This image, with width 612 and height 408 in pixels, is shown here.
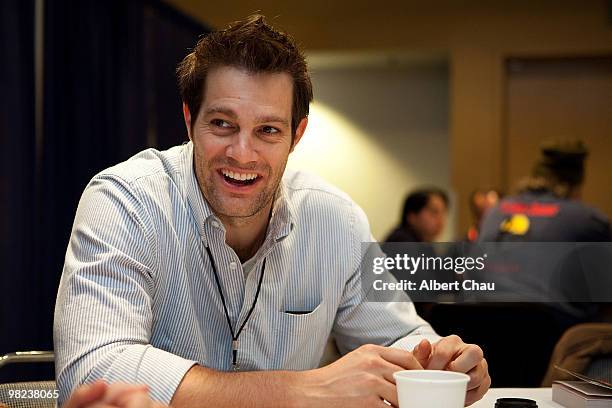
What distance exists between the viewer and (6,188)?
338cm

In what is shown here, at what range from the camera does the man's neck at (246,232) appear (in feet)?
5.14

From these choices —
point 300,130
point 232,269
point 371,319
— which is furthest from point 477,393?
point 300,130

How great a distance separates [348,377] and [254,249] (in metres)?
0.50

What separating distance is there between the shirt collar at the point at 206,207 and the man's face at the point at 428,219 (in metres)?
3.26

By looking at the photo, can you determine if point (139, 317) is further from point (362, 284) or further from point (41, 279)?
point (41, 279)

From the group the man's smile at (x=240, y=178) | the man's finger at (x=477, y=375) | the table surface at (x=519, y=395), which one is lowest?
the table surface at (x=519, y=395)

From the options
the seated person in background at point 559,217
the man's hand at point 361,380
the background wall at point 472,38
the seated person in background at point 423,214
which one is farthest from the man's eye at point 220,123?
the background wall at point 472,38

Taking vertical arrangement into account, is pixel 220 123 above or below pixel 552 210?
above

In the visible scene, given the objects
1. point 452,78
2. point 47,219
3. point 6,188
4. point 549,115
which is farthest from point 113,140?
point 549,115

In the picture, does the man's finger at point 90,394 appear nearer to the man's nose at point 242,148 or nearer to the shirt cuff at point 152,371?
the shirt cuff at point 152,371

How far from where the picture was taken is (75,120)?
4039 millimetres

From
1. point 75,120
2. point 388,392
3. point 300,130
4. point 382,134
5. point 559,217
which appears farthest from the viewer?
point 382,134

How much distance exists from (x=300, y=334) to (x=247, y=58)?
51 centimetres

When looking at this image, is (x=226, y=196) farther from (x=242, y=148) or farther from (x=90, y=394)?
(x=90, y=394)
